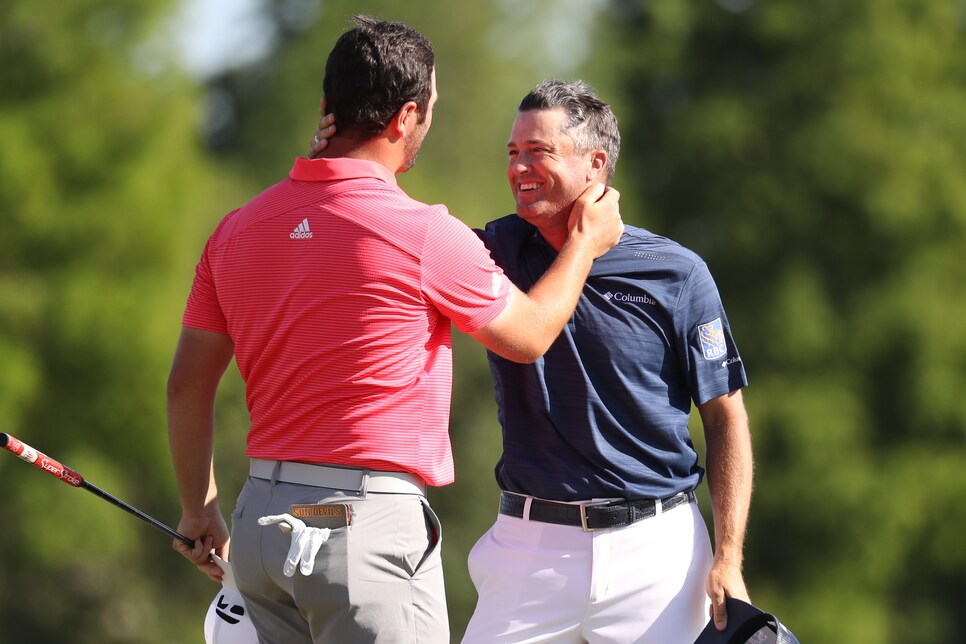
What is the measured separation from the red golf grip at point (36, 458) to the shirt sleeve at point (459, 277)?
0.96 m

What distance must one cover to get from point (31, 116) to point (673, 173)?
8265mm

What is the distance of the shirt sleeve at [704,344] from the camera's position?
354 cm

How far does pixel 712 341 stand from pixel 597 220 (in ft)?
1.57

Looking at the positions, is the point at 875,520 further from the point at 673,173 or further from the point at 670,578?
the point at 670,578

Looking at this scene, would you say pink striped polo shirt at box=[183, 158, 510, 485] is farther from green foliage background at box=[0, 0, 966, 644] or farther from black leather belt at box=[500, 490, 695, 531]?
green foliage background at box=[0, 0, 966, 644]

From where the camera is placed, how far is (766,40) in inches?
734

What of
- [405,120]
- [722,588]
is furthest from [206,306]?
[722,588]

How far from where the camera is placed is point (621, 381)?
3508 millimetres

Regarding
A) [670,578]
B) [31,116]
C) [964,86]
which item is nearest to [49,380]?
[31,116]

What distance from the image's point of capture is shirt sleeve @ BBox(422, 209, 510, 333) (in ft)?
9.40

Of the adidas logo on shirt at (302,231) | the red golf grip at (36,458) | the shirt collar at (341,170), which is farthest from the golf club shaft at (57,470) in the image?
the shirt collar at (341,170)

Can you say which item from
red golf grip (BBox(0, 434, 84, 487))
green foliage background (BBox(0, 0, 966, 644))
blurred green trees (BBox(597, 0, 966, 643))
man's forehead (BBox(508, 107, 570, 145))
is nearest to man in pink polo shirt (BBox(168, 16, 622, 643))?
red golf grip (BBox(0, 434, 84, 487))

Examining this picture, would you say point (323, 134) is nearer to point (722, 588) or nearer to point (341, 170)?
point (341, 170)

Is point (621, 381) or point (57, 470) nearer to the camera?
point (57, 470)
